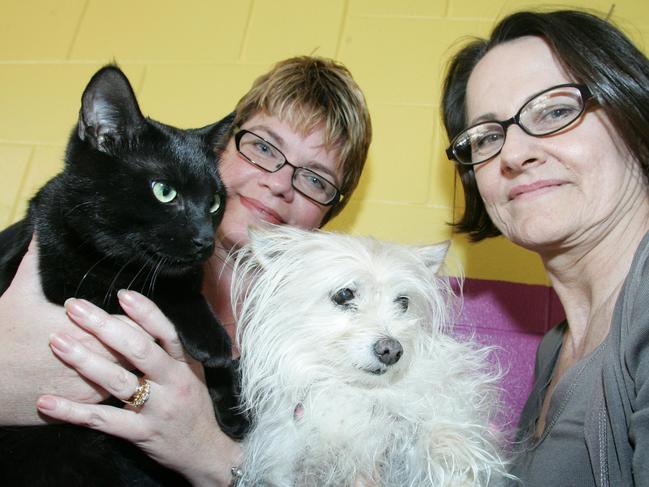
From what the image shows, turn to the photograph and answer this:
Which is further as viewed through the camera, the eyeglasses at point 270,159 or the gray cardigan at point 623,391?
the eyeglasses at point 270,159

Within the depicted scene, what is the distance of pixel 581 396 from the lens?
118cm

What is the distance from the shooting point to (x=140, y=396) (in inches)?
48.2

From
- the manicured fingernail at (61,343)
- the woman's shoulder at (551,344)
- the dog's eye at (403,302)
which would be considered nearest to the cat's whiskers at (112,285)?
the manicured fingernail at (61,343)

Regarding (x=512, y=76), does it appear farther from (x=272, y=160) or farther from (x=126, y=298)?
(x=126, y=298)

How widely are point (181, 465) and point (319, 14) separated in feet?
6.20

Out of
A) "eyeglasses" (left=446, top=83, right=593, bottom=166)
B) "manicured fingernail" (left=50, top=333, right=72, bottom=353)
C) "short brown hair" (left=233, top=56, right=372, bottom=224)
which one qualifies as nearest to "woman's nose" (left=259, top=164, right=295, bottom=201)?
"short brown hair" (left=233, top=56, right=372, bottom=224)

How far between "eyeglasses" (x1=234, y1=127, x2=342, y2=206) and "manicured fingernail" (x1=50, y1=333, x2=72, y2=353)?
801 millimetres

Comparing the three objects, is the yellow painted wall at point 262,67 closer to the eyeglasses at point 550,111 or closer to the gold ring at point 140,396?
the eyeglasses at point 550,111

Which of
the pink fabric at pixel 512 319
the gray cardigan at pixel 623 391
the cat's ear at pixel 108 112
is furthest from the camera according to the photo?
the pink fabric at pixel 512 319

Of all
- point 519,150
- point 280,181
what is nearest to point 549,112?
Answer: point 519,150

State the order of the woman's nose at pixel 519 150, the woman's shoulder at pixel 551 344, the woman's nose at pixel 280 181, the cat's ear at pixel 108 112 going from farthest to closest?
the woman's nose at pixel 280 181 < the woman's shoulder at pixel 551 344 < the woman's nose at pixel 519 150 < the cat's ear at pixel 108 112

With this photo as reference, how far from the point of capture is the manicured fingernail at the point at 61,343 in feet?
3.89

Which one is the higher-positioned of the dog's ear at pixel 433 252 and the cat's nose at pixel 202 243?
the dog's ear at pixel 433 252

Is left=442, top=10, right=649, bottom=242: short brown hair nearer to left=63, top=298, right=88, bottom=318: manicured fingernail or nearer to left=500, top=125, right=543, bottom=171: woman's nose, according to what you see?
left=500, top=125, right=543, bottom=171: woman's nose
